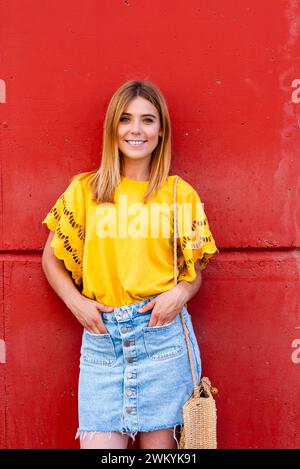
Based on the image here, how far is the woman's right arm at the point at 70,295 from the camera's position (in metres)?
2.53

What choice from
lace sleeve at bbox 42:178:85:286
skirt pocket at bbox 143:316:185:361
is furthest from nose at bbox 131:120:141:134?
skirt pocket at bbox 143:316:185:361

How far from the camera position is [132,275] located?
2.49 metres

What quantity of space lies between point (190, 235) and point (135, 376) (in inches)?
24.8

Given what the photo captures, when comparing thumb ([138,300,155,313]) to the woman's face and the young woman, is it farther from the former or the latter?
the woman's face

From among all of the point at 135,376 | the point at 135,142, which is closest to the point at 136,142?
the point at 135,142

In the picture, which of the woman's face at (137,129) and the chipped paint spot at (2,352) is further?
the chipped paint spot at (2,352)

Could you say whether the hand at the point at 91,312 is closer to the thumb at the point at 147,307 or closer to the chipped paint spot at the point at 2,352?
the thumb at the point at 147,307

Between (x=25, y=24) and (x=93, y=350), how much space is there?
1.54 metres

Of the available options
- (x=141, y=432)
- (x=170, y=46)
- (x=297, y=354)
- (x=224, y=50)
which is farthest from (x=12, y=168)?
(x=297, y=354)

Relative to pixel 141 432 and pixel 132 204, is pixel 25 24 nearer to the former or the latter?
pixel 132 204

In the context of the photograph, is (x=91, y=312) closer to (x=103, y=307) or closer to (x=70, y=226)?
(x=103, y=307)

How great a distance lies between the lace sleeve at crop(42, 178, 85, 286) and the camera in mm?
2576

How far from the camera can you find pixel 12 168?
114 inches

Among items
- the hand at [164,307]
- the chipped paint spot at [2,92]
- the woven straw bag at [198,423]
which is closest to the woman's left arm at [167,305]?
the hand at [164,307]
